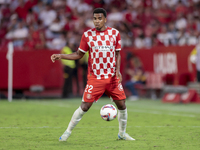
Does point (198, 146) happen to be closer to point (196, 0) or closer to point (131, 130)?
point (131, 130)

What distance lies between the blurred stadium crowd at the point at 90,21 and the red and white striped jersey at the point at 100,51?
12444 millimetres

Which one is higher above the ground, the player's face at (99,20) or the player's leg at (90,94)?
the player's face at (99,20)

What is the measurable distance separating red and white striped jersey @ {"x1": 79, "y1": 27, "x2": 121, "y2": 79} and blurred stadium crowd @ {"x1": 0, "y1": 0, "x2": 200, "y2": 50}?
12444mm

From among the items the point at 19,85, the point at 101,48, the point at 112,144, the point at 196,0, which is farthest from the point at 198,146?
the point at 196,0

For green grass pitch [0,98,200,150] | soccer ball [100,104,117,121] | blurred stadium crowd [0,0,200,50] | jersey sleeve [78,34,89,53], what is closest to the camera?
green grass pitch [0,98,200,150]

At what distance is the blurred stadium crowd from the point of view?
19.8 metres

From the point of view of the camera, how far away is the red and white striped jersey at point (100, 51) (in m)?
6.62

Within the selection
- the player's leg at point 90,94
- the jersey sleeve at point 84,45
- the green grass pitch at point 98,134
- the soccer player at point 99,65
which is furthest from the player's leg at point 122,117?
the jersey sleeve at point 84,45

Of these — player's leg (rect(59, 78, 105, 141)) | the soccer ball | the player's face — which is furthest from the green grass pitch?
the player's face

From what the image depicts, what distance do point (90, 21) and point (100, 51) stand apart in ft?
49.2

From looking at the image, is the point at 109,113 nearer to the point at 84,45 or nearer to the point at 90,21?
the point at 84,45

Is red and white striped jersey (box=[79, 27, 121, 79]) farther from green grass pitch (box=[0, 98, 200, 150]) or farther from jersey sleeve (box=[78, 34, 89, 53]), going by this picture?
green grass pitch (box=[0, 98, 200, 150])

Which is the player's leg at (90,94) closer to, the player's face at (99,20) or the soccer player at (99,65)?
the soccer player at (99,65)

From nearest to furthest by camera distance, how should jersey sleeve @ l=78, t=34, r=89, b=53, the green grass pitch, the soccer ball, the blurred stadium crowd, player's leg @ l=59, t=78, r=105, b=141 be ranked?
the green grass pitch → player's leg @ l=59, t=78, r=105, b=141 → jersey sleeve @ l=78, t=34, r=89, b=53 → the soccer ball → the blurred stadium crowd
